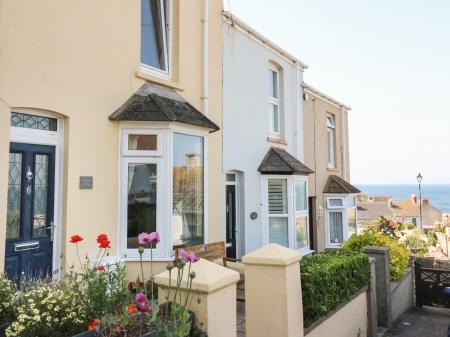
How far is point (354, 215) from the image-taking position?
16.1m

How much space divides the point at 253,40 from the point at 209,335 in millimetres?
8934

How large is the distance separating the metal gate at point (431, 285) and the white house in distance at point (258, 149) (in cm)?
312

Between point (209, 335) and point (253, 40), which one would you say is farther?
point (253, 40)

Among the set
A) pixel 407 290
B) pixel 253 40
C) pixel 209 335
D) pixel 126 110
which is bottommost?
pixel 407 290

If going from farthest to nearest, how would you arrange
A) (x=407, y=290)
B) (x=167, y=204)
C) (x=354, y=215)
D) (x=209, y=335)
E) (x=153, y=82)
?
(x=354, y=215) → (x=407, y=290) → (x=153, y=82) → (x=167, y=204) → (x=209, y=335)

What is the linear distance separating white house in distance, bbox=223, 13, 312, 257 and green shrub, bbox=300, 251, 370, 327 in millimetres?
3689

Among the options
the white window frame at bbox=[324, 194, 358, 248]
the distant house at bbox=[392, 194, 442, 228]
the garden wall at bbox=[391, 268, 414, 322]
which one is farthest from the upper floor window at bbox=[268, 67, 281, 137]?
the distant house at bbox=[392, 194, 442, 228]

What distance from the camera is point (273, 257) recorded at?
4438mm

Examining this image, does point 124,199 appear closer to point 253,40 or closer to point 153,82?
point 153,82

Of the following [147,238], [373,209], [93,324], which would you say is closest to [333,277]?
[147,238]

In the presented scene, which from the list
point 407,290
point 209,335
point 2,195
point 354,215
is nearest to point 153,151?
point 2,195

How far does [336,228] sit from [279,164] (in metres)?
5.77

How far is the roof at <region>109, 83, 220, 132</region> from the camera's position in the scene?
6.50 meters

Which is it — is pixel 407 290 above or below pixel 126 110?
below
